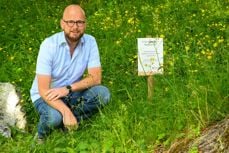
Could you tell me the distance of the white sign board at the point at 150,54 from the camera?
17.4 feet

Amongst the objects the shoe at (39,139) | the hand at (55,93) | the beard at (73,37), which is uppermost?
the beard at (73,37)

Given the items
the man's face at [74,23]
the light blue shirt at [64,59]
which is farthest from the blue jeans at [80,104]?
the man's face at [74,23]

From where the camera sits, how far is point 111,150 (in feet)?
13.8

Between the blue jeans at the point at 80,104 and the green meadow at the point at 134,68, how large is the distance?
8cm

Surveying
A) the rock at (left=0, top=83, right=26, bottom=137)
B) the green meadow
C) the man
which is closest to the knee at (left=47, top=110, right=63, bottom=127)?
the man

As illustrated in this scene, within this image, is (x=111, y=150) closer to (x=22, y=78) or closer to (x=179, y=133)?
(x=179, y=133)

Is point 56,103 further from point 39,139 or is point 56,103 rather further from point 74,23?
point 74,23

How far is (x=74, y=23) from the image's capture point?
516cm

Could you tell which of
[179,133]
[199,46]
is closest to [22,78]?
[199,46]

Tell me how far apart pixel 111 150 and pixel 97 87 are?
122 centimetres

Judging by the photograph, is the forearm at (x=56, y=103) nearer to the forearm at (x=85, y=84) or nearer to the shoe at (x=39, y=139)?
the forearm at (x=85, y=84)

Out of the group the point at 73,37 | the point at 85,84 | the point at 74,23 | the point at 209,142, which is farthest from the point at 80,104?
the point at 209,142

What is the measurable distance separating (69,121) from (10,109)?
1.22 m

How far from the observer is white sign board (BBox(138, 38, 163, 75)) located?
17.4 ft
